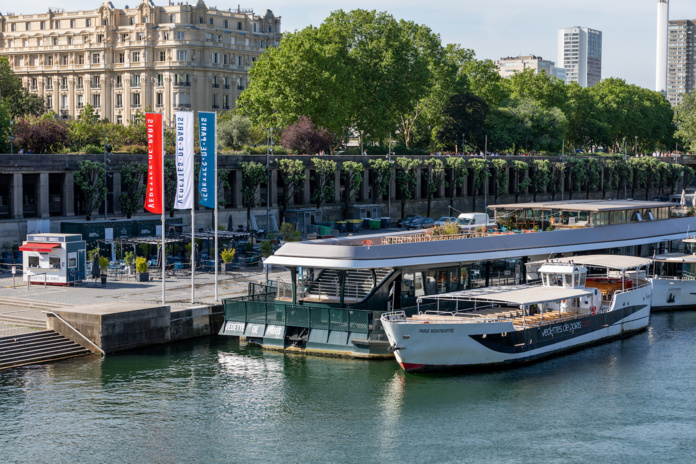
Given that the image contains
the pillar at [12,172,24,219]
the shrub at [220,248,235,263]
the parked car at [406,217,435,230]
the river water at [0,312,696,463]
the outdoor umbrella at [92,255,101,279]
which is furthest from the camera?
the parked car at [406,217,435,230]

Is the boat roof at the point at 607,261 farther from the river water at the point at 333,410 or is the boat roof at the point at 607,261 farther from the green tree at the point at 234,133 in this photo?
the green tree at the point at 234,133

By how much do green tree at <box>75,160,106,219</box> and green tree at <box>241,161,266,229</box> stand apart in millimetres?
15534

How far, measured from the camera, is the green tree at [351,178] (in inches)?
3986

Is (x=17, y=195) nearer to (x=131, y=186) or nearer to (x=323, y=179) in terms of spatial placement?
(x=131, y=186)

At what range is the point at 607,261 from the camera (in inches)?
2205

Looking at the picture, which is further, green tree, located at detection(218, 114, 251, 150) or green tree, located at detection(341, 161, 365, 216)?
green tree, located at detection(218, 114, 251, 150)

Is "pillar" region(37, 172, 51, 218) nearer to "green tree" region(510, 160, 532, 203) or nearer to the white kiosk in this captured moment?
the white kiosk

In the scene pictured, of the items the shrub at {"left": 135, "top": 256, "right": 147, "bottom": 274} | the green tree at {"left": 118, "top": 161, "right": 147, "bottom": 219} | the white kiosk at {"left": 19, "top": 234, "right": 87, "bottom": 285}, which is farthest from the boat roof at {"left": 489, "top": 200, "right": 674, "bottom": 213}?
the green tree at {"left": 118, "top": 161, "right": 147, "bottom": 219}

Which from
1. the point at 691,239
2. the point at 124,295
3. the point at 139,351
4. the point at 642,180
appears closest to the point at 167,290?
the point at 124,295

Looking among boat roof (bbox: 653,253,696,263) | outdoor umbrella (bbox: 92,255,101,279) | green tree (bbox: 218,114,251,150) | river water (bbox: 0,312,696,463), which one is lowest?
river water (bbox: 0,312,696,463)

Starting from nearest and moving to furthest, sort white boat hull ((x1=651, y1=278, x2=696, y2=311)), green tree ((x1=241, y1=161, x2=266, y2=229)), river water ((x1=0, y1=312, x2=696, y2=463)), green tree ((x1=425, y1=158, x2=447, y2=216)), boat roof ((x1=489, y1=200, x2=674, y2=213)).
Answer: river water ((x1=0, y1=312, x2=696, y2=463)), boat roof ((x1=489, y1=200, x2=674, y2=213)), white boat hull ((x1=651, y1=278, x2=696, y2=311)), green tree ((x1=241, y1=161, x2=266, y2=229)), green tree ((x1=425, y1=158, x2=447, y2=216))

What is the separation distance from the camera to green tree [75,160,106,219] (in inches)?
2990

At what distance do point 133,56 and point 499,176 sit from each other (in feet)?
247

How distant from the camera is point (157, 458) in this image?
108ft
